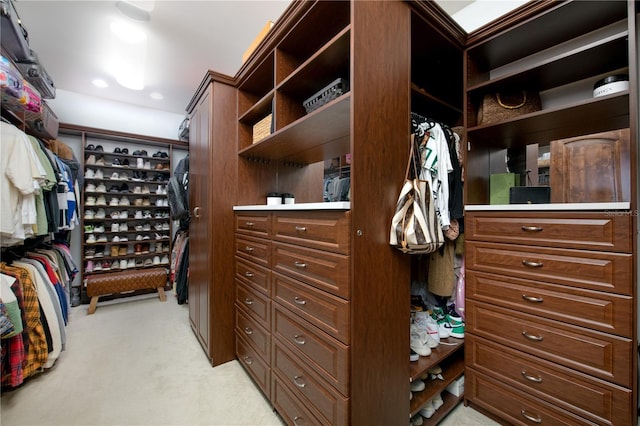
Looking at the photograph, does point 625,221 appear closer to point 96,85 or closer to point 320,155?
point 320,155

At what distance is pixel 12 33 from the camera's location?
164cm

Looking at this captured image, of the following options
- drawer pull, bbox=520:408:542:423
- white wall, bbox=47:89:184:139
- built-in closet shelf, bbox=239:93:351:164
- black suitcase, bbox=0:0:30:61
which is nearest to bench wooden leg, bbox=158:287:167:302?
white wall, bbox=47:89:184:139

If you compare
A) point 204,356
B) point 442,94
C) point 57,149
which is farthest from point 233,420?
point 57,149

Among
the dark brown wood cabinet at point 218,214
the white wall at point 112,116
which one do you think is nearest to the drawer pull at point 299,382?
the dark brown wood cabinet at point 218,214

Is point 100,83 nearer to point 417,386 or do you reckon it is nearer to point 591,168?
point 417,386

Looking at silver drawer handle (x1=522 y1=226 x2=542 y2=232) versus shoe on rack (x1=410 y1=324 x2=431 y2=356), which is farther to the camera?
shoe on rack (x1=410 y1=324 x2=431 y2=356)

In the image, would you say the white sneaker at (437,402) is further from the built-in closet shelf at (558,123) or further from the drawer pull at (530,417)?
the built-in closet shelf at (558,123)

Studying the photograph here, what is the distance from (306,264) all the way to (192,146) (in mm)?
1838

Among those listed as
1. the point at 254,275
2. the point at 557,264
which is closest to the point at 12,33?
the point at 254,275

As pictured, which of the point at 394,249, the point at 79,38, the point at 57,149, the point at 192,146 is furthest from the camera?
the point at 57,149

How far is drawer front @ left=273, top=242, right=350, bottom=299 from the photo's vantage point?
101 centimetres

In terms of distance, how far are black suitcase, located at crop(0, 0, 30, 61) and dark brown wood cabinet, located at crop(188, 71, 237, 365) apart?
108 centimetres

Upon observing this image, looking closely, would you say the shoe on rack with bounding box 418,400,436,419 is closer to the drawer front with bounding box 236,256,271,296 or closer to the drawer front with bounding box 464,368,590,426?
the drawer front with bounding box 464,368,590,426

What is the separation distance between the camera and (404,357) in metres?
1.20
